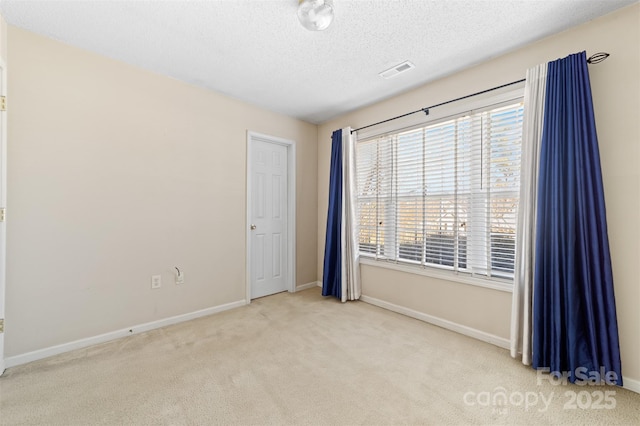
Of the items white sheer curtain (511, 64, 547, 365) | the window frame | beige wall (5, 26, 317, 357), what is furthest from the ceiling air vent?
beige wall (5, 26, 317, 357)

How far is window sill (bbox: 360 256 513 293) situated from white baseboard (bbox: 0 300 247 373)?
5.96ft

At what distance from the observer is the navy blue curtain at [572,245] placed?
5.80 ft

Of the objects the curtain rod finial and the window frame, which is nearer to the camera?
the curtain rod finial

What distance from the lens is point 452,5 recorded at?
5.85 feet

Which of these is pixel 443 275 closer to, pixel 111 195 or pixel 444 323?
pixel 444 323

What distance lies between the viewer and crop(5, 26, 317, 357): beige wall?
207 cm

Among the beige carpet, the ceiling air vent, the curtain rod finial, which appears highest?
the ceiling air vent

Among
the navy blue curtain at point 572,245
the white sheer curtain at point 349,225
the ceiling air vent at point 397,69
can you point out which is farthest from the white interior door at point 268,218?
the navy blue curtain at point 572,245

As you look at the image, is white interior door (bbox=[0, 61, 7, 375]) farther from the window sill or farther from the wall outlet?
the window sill

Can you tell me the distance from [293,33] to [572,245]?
246cm

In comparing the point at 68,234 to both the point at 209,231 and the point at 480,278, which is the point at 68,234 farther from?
the point at 480,278

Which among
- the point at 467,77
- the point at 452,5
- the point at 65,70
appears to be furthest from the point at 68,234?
the point at 467,77

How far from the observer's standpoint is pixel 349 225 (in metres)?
3.50

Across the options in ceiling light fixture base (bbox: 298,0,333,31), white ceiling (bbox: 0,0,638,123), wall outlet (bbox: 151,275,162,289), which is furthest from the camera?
wall outlet (bbox: 151,275,162,289)
